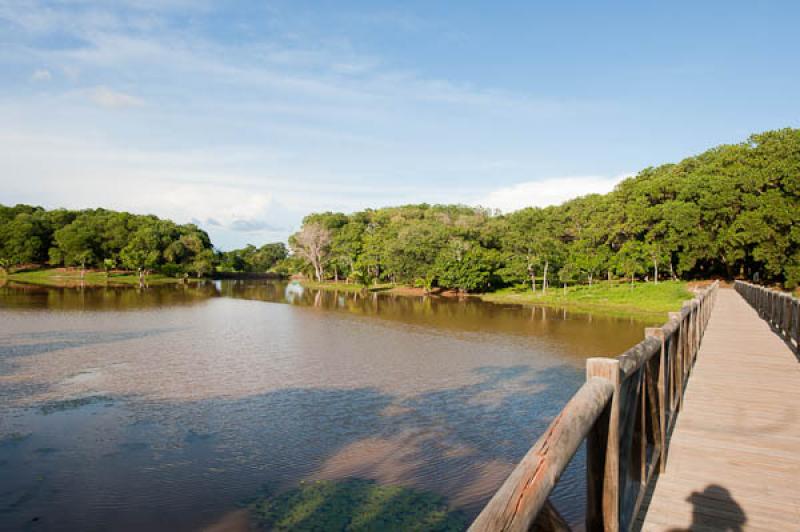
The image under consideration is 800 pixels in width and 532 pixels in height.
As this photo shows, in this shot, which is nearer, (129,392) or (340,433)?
(340,433)

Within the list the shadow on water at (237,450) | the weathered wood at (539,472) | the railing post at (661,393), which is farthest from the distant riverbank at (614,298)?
the weathered wood at (539,472)

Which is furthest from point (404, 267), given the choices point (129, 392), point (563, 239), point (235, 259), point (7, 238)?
point (235, 259)

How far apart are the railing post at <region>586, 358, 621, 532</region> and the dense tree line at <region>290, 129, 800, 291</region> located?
4468 cm

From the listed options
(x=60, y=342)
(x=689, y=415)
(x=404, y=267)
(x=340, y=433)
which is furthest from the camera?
(x=404, y=267)

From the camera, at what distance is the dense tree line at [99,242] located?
227 feet

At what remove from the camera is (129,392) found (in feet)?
46.1

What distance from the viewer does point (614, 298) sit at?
139 feet

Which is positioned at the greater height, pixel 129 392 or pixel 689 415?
pixel 689 415

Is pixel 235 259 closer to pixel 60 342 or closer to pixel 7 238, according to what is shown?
pixel 7 238

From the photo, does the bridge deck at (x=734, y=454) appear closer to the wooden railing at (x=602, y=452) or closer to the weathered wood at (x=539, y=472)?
the wooden railing at (x=602, y=452)

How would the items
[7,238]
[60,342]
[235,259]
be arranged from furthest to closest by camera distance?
[235,259] < [7,238] < [60,342]

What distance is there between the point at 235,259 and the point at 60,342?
3541 inches

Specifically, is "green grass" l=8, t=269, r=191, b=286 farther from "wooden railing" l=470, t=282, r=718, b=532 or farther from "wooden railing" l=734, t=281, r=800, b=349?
"wooden railing" l=470, t=282, r=718, b=532

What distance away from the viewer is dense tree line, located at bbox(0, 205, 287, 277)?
69250 millimetres
